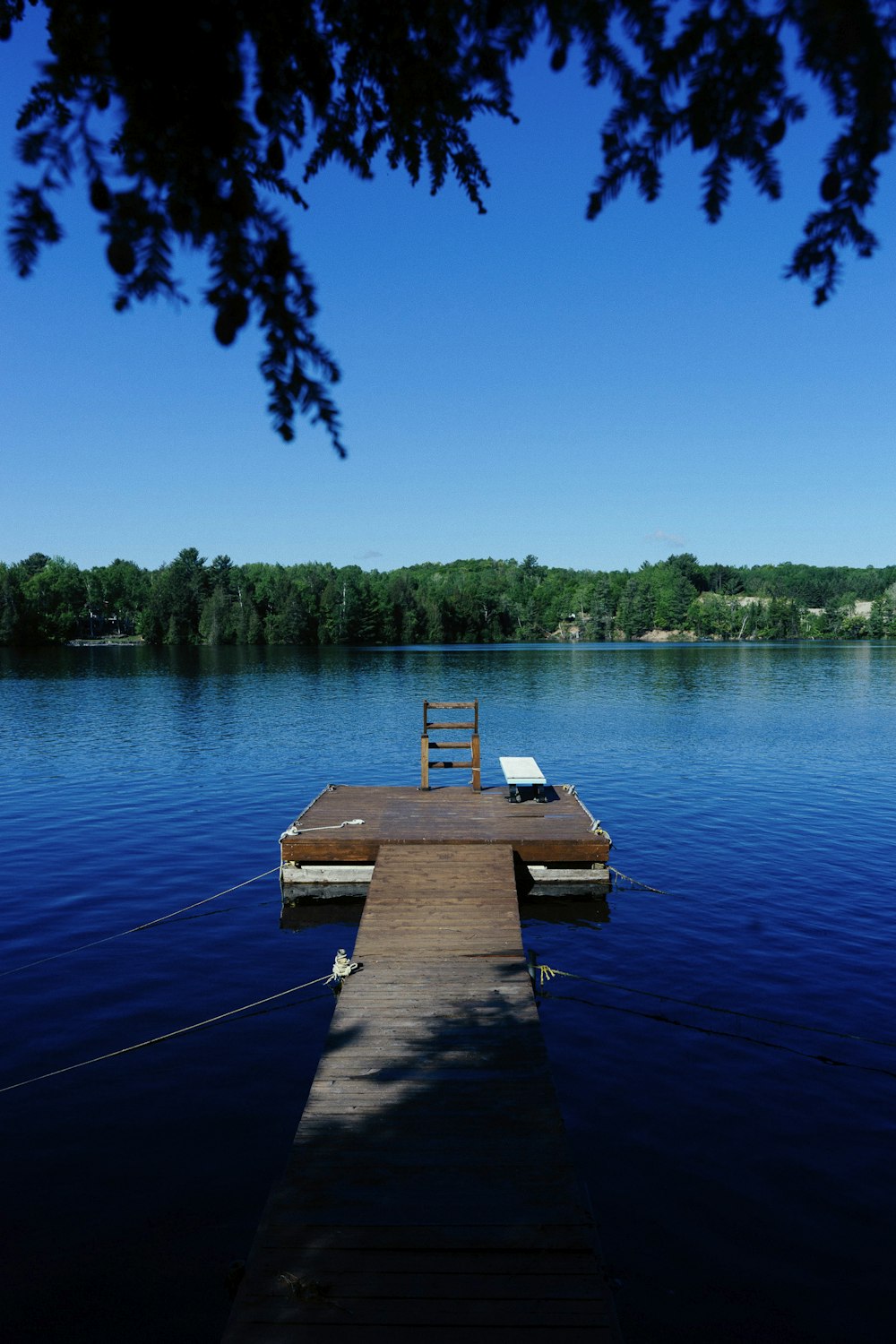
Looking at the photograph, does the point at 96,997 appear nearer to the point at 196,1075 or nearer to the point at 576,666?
the point at 196,1075

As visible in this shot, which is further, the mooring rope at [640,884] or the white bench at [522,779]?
the white bench at [522,779]

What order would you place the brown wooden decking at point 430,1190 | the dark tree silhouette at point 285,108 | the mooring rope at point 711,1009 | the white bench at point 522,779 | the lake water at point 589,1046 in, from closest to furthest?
the dark tree silhouette at point 285,108
the brown wooden decking at point 430,1190
the lake water at point 589,1046
the mooring rope at point 711,1009
the white bench at point 522,779

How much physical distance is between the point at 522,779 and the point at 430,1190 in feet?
42.4

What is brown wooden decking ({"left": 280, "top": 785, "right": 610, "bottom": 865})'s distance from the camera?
16516mm

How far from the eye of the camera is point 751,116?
3.34 meters

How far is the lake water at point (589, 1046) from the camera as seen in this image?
6.95 metres

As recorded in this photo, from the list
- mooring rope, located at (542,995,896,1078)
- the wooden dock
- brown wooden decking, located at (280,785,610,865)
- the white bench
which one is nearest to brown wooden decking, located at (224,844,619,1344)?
the wooden dock

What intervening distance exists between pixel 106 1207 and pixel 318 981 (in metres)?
5.63

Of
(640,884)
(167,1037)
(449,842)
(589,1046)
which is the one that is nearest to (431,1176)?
(589,1046)

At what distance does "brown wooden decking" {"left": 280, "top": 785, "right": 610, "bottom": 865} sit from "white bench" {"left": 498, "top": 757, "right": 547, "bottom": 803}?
0.25 metres

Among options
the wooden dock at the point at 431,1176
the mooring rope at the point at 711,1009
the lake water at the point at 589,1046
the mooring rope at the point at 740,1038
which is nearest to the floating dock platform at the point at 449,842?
the lake water at the point at 589,1046

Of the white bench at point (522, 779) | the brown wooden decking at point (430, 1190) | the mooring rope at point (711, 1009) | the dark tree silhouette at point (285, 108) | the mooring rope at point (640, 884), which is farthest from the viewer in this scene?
the white bench at point (522, 779)

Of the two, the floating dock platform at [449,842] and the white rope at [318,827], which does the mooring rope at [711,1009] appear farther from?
the white rope at [318,827]

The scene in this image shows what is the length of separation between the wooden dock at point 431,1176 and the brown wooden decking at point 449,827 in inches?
138
